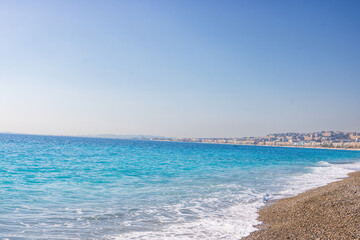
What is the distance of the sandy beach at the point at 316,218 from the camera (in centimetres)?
726

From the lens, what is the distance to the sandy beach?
286 inches

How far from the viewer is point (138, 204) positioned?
11.9 meters

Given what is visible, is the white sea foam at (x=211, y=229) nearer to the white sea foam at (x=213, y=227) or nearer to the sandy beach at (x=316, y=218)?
the white sea foam at (x=213, y=227)

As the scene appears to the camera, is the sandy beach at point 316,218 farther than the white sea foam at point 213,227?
No

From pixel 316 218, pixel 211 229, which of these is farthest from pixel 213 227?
pixel 316 218

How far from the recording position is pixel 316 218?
879 cm

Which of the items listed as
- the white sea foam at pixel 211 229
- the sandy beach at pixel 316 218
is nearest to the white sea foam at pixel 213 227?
the white sea foam at pixel 211 229

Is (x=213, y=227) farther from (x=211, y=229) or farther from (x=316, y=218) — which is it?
(x=316, y=218)

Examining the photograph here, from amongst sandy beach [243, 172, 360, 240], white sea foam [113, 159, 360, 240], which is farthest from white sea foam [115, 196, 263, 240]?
sandy beach [243, 172, 360, 240]

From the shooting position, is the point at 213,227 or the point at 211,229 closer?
the point at 211,229

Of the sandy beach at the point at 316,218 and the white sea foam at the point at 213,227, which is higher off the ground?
the sandy beach at the point at 316,218

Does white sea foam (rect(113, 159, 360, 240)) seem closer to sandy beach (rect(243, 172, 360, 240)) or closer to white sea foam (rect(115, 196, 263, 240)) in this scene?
white sea foam (rect(115, 196, 263, 240))

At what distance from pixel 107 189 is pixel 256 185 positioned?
9835 millimetres

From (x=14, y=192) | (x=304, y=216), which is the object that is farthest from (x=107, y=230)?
(x=14, y=192)
